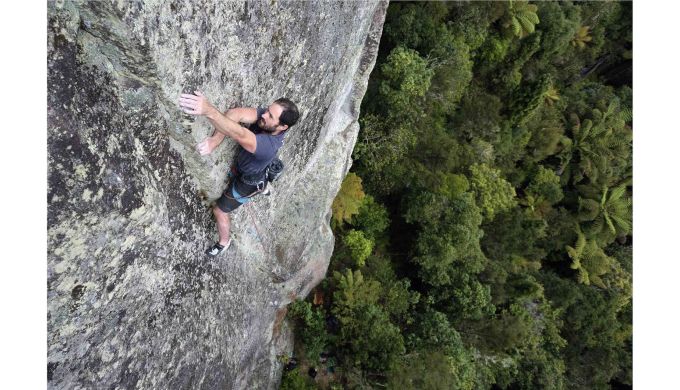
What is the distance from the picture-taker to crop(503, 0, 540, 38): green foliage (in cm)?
1340

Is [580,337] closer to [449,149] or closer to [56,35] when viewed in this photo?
[449,149]

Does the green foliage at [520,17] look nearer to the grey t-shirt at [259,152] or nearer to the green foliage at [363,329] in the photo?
the green foliage at [363,329]

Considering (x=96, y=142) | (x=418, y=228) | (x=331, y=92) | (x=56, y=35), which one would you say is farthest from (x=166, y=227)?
(x=418, y=228)

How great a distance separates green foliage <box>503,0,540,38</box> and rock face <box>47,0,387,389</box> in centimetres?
819

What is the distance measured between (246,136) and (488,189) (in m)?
11.6

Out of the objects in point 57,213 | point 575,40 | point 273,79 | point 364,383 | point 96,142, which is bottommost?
point 364,383

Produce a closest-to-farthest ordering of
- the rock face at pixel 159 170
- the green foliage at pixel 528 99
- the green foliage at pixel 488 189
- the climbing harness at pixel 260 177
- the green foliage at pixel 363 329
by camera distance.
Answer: the rock face at pixel 159 170 < the climbing harness at pixel 260 177 < the green foliage at pixel 363 329 < the green foliage at pixel 488 189 < the green foliage at pixel 528 99

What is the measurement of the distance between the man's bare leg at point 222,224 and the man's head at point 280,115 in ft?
5.67

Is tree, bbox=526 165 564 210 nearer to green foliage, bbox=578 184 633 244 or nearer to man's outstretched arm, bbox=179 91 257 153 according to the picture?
green foliage, bbox=578 184 633 244

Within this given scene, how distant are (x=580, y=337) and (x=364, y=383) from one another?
412 inches

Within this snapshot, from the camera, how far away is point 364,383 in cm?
1038

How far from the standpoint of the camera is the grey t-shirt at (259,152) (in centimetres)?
467

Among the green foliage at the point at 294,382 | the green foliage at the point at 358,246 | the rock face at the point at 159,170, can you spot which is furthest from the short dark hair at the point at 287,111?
the green foliage at the point at 358,246

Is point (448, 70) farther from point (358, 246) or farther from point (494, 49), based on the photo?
point (358, 246)
